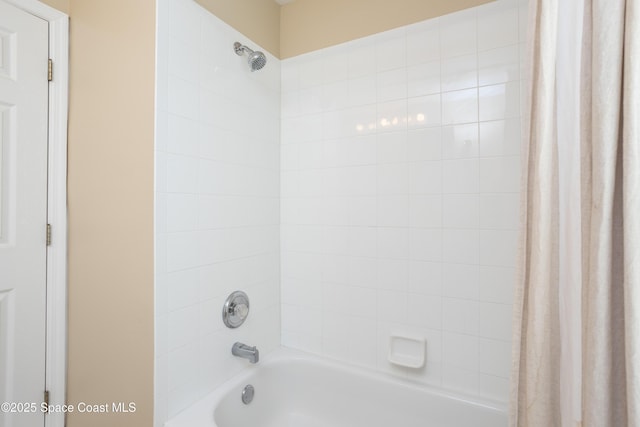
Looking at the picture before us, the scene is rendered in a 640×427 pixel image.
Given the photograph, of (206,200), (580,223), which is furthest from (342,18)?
(580,223)

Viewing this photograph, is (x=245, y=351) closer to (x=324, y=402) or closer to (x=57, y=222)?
(x=324, y=402)

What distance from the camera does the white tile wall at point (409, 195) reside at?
4.69 feet

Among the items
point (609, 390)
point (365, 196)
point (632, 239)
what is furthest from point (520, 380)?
point (365, 196)

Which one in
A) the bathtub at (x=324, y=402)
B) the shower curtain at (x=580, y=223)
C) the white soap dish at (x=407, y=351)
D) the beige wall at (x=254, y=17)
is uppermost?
the beige wall at (x=254, y=17)

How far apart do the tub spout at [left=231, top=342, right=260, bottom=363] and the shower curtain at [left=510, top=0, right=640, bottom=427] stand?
1112 mm

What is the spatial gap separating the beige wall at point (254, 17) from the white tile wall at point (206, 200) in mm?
50

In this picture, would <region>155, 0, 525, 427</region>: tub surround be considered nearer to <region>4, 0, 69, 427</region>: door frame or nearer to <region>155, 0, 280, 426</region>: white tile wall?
<region>155, 0, 280, 426</region>: white tile wall

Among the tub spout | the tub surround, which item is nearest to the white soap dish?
the tub surround

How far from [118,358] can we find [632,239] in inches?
64.8

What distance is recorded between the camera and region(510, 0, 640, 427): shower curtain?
55 cm

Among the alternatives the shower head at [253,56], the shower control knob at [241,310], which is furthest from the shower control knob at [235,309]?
the shower head at [253,56]

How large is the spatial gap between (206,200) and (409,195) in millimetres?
960

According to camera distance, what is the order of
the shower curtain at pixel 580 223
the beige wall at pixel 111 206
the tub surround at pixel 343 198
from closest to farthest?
1. the shower curtain at pixel 580 223
2. the beige wall at pixel 111 206
3. the tub surround at pixel 343 198

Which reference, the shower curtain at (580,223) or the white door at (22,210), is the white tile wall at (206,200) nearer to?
the white door at (22,210)
